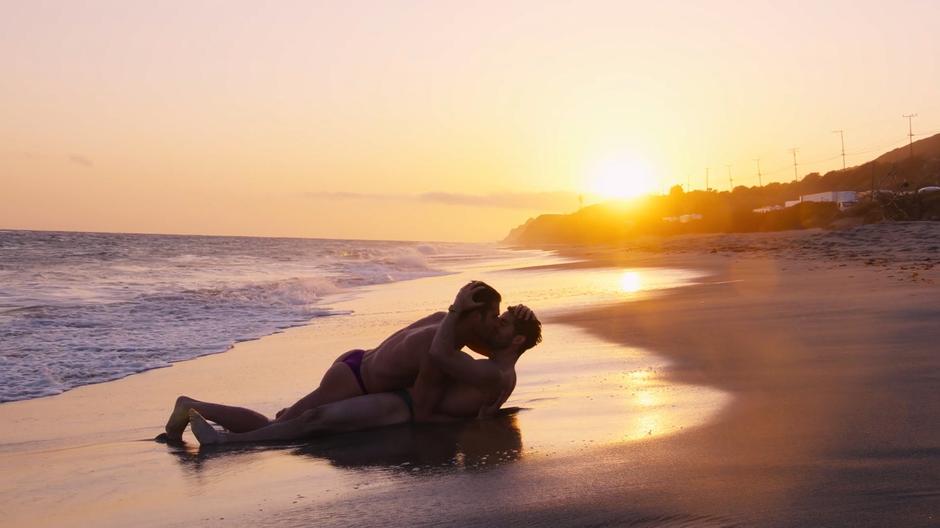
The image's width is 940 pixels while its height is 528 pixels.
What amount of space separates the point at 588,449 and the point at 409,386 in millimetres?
1465

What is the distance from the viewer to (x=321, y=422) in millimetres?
4891

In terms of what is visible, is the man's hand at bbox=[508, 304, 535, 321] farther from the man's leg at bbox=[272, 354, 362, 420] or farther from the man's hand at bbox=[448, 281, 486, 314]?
the man's leg at bbox=[272, 354, 362, 420]

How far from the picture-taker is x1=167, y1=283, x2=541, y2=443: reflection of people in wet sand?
4871mm

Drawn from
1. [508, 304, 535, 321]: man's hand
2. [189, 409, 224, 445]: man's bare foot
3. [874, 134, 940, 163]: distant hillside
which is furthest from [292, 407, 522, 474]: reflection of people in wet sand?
[874, 134, 940, 163]: distant hillside

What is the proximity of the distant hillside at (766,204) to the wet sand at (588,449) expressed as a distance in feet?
118

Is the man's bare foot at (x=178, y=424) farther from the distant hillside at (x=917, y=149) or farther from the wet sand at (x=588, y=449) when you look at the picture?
the distant hillside at (x=917, y=149)

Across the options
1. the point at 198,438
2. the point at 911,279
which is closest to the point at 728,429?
the point at 198,438

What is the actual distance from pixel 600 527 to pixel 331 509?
108 cm

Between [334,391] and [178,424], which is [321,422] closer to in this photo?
[334,391]

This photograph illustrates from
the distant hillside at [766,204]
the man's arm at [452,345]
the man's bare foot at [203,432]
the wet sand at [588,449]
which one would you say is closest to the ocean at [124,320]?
the wet sand at [588,449]

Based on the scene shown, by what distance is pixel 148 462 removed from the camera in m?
4.53

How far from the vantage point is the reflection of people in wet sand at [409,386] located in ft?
16.0

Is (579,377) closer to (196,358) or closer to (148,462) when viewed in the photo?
(148,462)

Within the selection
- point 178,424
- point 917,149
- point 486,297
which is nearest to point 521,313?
point 486,297
